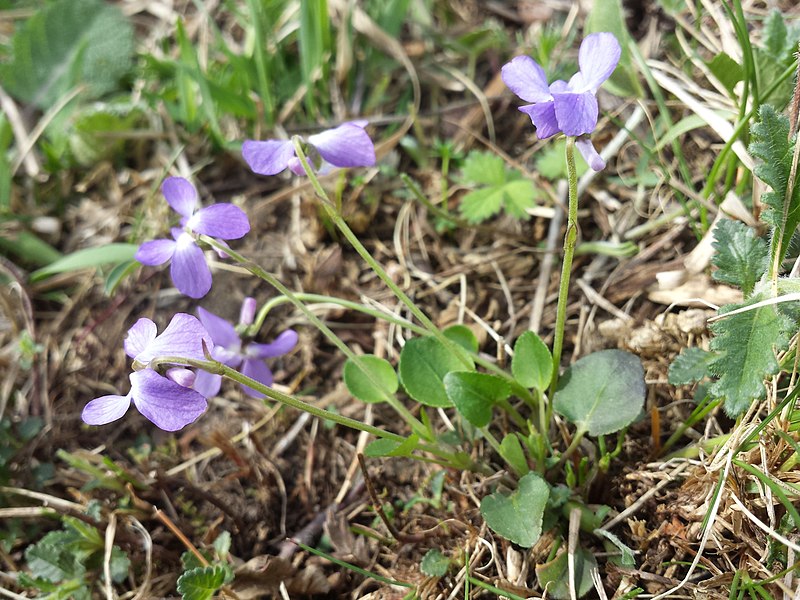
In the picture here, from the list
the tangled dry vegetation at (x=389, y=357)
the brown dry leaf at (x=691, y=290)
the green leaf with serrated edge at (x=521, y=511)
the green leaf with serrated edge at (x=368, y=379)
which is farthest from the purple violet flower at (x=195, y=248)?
the brown dry leaf at (x=691, y=290)

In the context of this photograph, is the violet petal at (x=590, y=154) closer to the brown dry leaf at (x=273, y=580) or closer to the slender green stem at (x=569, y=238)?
the slender green stem at (x=569, y=238)

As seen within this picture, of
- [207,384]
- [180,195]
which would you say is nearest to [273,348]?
[207,384]

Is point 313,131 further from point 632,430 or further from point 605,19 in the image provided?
point 632,430

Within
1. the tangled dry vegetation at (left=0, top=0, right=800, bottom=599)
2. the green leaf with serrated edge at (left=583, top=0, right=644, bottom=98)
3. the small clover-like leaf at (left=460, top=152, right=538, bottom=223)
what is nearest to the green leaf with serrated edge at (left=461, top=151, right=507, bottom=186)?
the small clover-like leaf at (left=460, top=152, right=538, bottom=223)

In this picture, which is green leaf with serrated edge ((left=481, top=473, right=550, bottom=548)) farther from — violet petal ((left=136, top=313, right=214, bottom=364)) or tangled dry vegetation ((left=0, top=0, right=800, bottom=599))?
violet petal ((left=136, top=313, right=214, bottom=364))

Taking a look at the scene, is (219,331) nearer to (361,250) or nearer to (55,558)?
(361,250)
